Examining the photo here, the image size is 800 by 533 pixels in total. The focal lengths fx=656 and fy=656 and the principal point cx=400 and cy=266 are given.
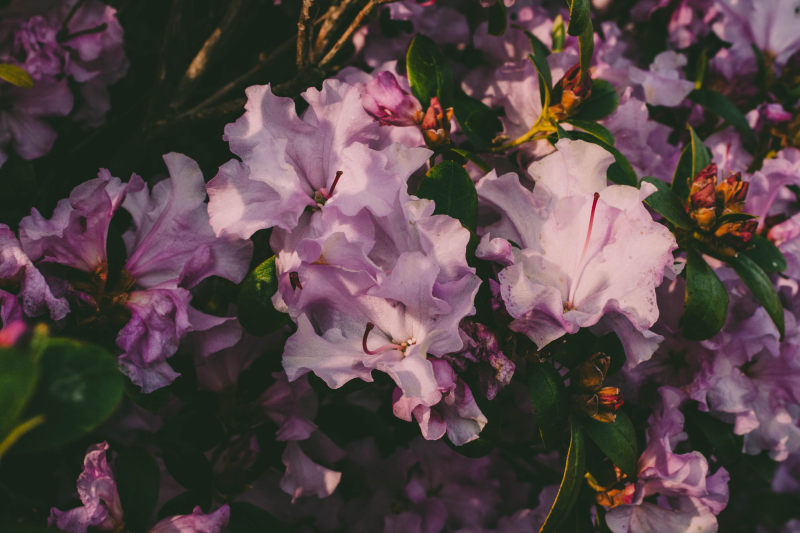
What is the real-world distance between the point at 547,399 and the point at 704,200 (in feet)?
1.56

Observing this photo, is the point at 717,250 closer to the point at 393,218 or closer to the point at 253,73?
the point at 393,218

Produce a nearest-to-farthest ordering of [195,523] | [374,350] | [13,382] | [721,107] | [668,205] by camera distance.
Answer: [13,382]
[374,350]
[195,523]
[668,205]
[721,107]

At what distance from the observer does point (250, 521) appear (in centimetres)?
124

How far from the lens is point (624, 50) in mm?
1815

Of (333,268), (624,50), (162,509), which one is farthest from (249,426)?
(624,50)

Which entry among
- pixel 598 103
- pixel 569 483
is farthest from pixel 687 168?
pixel 569 483

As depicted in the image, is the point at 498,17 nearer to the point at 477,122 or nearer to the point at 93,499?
the point at 477,122

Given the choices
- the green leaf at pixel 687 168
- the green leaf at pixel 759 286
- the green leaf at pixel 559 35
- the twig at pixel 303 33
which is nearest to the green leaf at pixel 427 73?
the twig at pixel 303 33

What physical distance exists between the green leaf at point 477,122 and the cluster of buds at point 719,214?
1.27ft

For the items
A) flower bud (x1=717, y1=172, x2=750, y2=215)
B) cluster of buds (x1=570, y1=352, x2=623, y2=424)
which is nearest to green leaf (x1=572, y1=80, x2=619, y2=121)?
flower bud (x1=717, y1=172, x2=750, y2=215)

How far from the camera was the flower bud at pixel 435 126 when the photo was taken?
1.10m

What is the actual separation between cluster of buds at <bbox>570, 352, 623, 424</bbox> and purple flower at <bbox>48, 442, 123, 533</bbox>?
2.49ft

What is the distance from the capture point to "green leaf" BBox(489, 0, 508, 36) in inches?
48.8

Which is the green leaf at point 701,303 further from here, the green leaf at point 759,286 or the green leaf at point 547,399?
the green leaf at point 547,399
